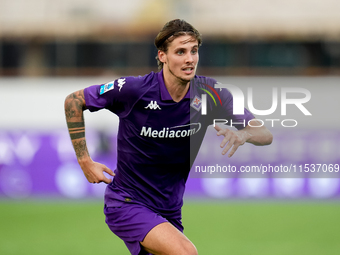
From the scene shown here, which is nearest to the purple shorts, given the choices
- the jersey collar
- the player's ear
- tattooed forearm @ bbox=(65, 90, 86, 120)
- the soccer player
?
the soccer player

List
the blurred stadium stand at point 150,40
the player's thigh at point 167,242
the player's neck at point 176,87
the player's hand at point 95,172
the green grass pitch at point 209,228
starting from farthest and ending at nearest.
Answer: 1. the blurred stadium stand at point 150,40
2. the green grass pitch at point 209,228
3. the player's neck at point 176,87
4. the player's hand at point 95,172
5. the player's thigh at point 167,242

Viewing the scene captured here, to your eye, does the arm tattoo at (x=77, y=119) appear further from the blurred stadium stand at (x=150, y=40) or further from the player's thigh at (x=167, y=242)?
the blurred stadium stand at (x=150, y=40)

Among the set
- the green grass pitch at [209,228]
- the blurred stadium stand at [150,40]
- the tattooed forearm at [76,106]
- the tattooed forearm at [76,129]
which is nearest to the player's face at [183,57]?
the tattooed forearm at [76,106]

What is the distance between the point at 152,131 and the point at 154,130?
2 centimetres

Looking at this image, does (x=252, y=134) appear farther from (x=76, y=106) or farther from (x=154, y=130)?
(x=76, y=106)

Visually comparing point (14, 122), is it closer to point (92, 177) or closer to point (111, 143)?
point (111, 143)

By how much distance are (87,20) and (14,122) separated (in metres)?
6.35

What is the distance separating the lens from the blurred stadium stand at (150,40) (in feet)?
63.2

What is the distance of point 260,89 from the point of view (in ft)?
55.8

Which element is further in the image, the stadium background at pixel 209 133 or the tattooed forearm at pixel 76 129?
the stadium background at pixel 209 133

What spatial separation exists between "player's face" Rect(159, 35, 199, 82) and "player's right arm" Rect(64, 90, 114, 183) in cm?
91

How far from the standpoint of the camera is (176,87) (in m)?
5.29

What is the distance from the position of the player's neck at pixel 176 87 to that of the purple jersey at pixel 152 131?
0.14ft

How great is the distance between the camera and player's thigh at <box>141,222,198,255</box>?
15.6 ft
